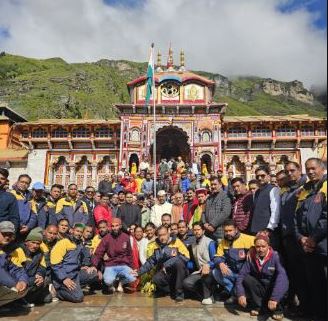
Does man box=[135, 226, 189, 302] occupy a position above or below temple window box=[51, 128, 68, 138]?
below

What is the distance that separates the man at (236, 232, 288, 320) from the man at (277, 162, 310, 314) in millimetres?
278

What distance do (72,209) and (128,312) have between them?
354 centimetres

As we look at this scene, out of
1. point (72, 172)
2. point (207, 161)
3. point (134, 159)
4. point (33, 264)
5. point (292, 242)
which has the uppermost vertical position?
point (134, 159)

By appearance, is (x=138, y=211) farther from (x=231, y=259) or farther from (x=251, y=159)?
(x=251, y=159)

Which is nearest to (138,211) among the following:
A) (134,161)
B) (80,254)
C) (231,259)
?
(80,254)

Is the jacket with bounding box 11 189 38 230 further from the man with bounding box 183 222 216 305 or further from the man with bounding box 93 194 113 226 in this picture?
the man with bounding box 183 222 216 305

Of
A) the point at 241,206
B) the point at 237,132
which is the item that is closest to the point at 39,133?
the point at 237,132

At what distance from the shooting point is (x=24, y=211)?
615cm

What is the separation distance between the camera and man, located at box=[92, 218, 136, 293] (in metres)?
6.43

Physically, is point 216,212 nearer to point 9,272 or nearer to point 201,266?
point 201,266

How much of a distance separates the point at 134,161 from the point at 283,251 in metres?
19.2

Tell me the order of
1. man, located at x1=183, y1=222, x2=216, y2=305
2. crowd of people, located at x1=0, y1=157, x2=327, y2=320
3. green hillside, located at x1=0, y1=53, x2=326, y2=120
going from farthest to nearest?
1. green hillside, located at x1=0, y1=53, x2=326, y2=120
2. man, located at x1=183, y1=222, x2=216, y2=305
3. crowd of people, located at x1=0, y1=157, x2=327, y2=320

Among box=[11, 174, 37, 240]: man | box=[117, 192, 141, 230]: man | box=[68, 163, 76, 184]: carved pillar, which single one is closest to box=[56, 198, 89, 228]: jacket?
box=[117, 192, 141, 230]: man

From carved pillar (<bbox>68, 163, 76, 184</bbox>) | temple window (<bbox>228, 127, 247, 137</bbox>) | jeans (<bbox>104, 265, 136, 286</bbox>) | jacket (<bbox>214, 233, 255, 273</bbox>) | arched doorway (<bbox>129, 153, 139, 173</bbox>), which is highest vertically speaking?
temple window (<bbox>228, 127, 247, 137</bbox>)
